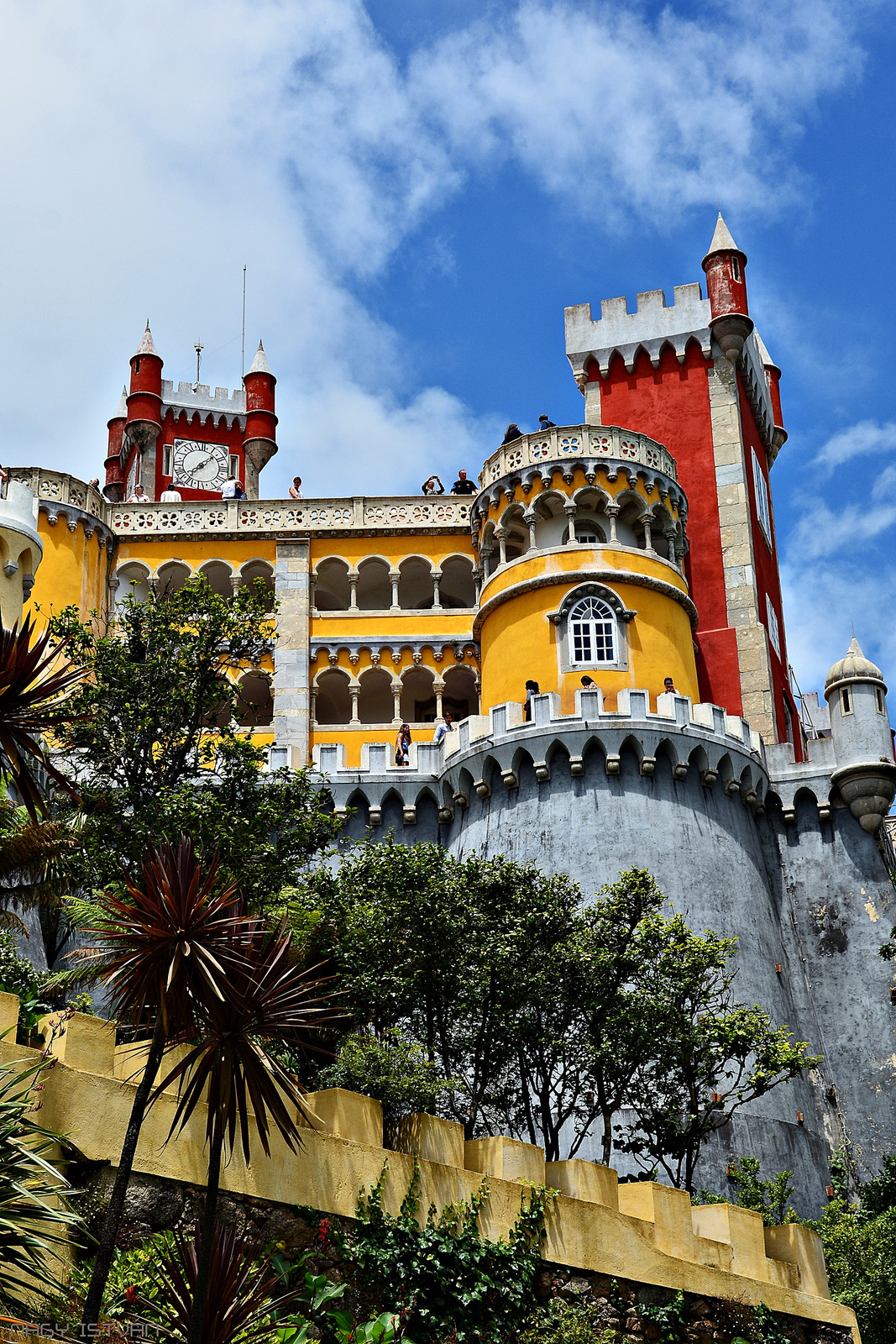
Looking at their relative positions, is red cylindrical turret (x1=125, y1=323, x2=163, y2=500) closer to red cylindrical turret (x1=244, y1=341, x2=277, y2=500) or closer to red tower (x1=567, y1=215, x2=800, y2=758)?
red cylindrical turret (x1=244, y1=341, x2=277, y2=500)

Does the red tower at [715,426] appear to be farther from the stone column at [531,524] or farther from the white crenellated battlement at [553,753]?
the stone column at [531,524]

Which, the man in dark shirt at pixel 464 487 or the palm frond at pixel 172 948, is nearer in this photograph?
the palm frond at pixel 172 948

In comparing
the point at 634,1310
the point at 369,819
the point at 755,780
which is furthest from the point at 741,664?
the point at 634,1310

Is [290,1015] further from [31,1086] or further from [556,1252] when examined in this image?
[556,1252]

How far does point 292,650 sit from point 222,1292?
1322 inches

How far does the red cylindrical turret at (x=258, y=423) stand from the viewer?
68.1m

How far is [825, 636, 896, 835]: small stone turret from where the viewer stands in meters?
42.1

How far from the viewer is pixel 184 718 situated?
32312mm

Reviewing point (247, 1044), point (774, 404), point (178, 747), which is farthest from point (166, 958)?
point (774, 404)

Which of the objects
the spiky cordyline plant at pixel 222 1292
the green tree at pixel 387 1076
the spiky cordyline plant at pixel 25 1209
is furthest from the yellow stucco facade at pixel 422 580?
the spiky cordyline plant at pixel 25 1209

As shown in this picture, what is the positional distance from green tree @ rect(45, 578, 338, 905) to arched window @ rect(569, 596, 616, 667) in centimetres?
1088

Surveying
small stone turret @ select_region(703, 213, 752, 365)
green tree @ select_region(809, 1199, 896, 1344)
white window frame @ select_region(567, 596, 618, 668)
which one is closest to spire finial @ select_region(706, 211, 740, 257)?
small stone turret @ select_region(703, 213, 752, 365)

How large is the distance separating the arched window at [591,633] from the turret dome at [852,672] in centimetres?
568

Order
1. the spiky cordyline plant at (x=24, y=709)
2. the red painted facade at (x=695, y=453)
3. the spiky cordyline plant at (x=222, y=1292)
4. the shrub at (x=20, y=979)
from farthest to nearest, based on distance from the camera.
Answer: the red painted facade at (x=695, y=453)
the shrub at (x=20, y=979)
the spiky cordyline plant at (x=24, y=709)
the spiky cordyline plant at (x=222, y=1292)
